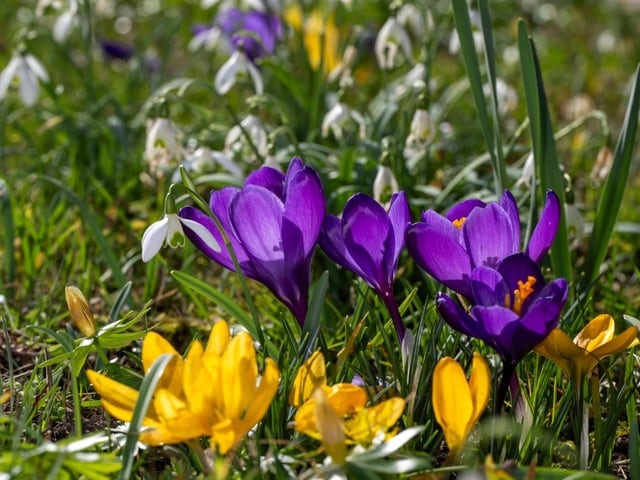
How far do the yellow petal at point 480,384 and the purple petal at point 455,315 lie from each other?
0.15 feet

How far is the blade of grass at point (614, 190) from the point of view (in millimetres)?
1971

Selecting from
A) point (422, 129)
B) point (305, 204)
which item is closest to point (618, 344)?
point (305, 204)

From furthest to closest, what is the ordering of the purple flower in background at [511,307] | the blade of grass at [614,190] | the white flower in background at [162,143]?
the white flower in background at [162,143]
the blade of grass at [614,190]
the purple flower in background at [511,307]

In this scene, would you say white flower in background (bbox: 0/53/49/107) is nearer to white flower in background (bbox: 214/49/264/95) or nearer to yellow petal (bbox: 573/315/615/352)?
white flower in background (bbox: 214/49/264/95)

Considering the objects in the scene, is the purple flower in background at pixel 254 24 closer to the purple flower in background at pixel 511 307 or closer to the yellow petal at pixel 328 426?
the purple flower in background at pixel 511 307

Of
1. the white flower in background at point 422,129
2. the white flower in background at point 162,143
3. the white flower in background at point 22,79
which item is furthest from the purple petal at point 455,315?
the white flower in background at point 22,79

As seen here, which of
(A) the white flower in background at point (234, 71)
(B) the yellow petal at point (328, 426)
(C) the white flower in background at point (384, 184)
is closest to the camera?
(B) the yellow petal at point (328, 426)

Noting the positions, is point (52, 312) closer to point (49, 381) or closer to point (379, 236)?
point (49, 381)

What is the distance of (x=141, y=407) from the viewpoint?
1.28m

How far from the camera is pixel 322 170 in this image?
109 inches

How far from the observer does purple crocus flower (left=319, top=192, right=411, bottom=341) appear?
1474 mm

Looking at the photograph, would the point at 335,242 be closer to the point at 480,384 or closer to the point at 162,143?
the point at 480,384

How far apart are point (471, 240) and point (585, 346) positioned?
250mm

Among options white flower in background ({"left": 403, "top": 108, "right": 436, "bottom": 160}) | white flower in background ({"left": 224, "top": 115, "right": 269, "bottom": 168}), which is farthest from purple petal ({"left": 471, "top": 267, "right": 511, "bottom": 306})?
white flower in background ({"left": 224, "top": 115, "right": 269, "bottom": 168})
